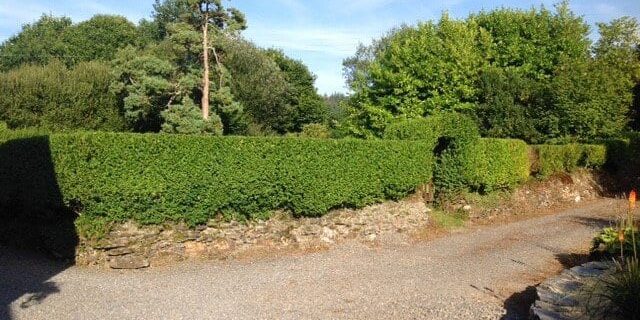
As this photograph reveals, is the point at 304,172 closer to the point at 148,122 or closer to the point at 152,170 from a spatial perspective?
the point at 152,170

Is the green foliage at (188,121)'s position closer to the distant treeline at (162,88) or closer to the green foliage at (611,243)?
the distant treeline at (162,88)

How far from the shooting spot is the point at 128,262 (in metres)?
9.41

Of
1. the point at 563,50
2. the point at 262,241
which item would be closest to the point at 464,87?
the point at 563,50

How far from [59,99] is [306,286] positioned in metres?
20.5

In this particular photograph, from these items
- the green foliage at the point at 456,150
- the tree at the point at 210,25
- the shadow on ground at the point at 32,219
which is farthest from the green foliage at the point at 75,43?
the shadow on ground at the point at 32,219

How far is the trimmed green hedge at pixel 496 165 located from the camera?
15656mm

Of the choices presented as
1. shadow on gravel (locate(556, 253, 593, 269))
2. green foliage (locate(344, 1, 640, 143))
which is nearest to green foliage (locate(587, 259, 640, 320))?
shadow on gravel (locate(556, 253, 593, 269))

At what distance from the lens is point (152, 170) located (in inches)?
375

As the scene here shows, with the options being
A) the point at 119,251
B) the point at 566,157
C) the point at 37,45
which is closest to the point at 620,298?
the point at 119,251

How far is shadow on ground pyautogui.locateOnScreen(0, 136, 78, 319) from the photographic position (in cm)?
880

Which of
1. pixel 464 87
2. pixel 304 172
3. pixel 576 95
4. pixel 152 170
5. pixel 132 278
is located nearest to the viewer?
pixel 132 278

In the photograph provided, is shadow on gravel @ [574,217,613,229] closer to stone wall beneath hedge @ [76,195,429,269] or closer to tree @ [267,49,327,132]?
stone wall beneath hedge @ [76,195,429,269]

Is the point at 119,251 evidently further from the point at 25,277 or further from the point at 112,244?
the point at 25,277

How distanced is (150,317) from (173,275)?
95.2 inches
